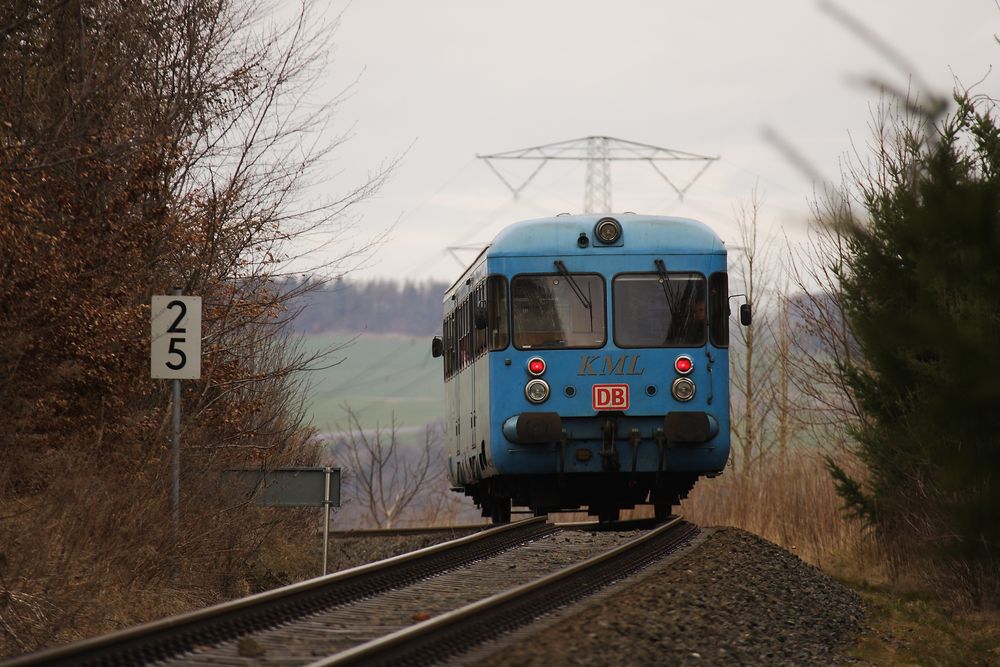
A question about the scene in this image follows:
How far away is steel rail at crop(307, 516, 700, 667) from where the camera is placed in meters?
6.08

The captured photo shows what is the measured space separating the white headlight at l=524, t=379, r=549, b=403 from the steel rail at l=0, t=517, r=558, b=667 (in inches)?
88.9

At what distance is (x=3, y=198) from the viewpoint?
1033 centimetres

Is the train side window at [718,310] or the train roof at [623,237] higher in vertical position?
the train roof at [623,237]

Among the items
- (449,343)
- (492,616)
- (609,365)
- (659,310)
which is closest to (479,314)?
(609,365)

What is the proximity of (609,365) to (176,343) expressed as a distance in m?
4.69

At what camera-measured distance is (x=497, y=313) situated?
14.1 metres

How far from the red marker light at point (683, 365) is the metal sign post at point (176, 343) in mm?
5091

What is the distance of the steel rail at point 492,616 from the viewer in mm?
6076

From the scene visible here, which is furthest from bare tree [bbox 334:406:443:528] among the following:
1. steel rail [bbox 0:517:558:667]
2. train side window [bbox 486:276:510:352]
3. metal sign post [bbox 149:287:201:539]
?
steel rail [bbox 0:517:558:667]

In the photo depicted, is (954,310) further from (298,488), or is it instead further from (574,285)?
(574,285)

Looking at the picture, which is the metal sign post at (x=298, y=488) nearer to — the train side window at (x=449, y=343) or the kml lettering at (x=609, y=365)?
the kml lettering at (x=609, y=365)

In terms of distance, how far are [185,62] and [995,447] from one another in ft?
45.1

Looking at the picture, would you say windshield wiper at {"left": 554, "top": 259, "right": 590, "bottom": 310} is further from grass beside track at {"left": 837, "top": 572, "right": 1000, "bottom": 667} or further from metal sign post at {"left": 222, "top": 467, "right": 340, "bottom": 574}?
grass beside track at {"left": 837, "top": 572, "right": 1000, "bottom": 667}

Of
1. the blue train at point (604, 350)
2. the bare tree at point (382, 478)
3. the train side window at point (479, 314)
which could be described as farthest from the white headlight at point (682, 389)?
the bare tree at point (382, 478)
